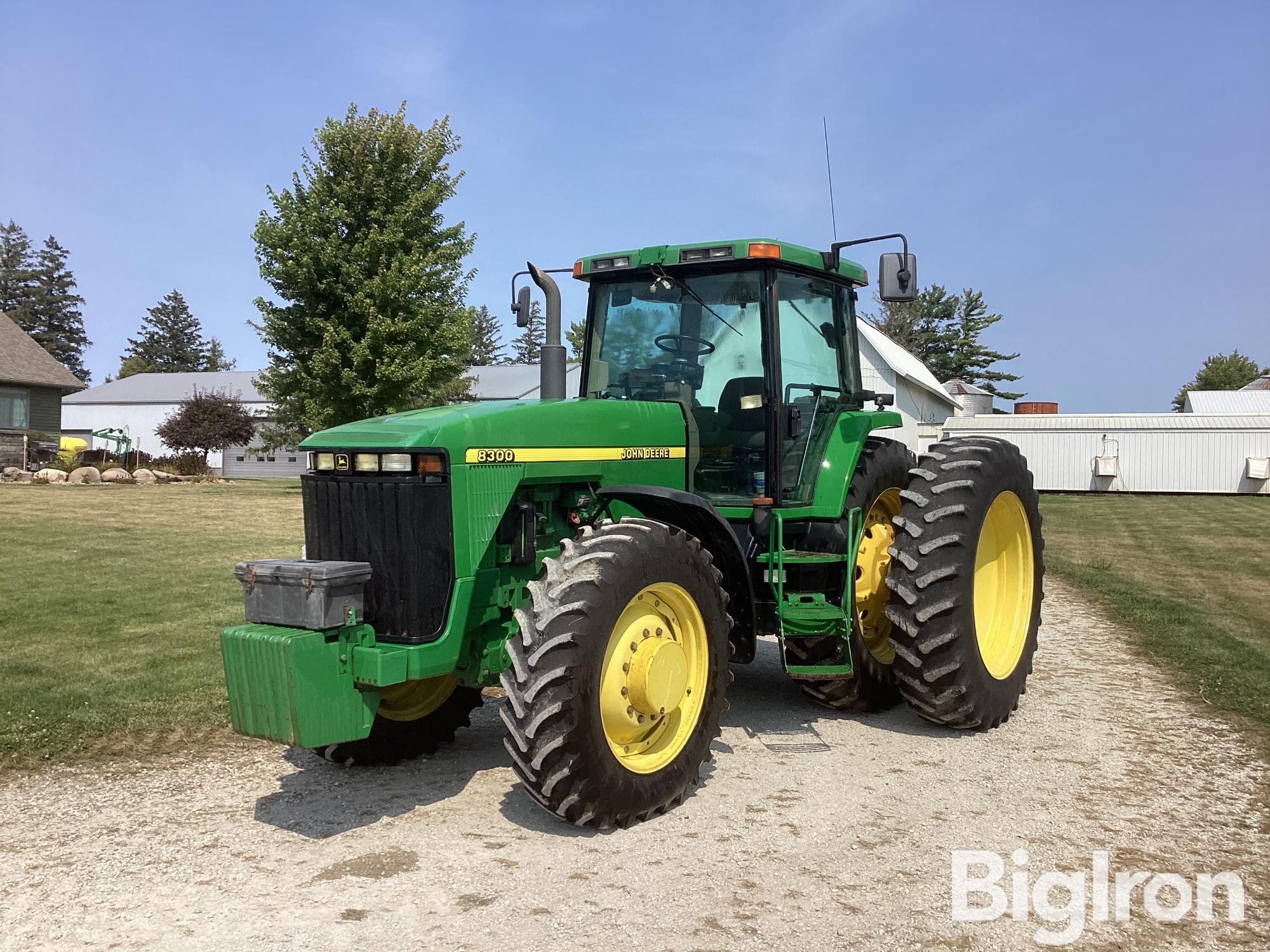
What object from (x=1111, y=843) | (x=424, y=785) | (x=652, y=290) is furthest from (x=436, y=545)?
(x=1111, y=843)

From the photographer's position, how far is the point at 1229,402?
43938 mm

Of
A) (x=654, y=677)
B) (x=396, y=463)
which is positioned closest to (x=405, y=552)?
(x=396, y=463)

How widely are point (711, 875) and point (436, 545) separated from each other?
1736 mm

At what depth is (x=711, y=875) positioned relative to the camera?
13.3 ft

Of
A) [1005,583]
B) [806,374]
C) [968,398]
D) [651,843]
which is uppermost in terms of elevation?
[968,398]

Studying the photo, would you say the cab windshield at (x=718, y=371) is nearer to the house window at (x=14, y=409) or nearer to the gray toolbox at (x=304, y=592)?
the gray toolbox at (x=304, y=592)

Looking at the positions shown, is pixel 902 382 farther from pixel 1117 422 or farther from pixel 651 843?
pixel 651 843

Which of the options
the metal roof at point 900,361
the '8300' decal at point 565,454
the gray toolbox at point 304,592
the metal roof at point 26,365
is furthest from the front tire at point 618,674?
the metal roof at point 26,365

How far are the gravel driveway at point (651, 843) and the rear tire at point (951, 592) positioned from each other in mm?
278

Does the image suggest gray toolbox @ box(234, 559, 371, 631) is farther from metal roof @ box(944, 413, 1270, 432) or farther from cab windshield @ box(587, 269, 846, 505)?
metal roof @ box(944, 413, 1270, 432)

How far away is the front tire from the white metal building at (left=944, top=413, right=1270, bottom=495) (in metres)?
28.2

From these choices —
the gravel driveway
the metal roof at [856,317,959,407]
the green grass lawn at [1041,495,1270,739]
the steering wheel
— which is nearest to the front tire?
the gravel driveway

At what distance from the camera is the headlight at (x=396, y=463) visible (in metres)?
4.57

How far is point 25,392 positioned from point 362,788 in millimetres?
37995
